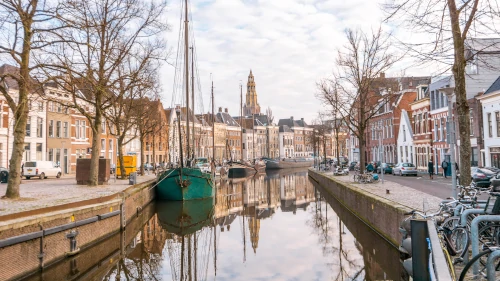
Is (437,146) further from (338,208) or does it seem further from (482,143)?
(338,208)

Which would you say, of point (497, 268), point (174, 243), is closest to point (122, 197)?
point (174, 243)

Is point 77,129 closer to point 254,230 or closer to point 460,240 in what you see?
point 254,230

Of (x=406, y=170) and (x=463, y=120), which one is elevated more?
(x=463, y=120)

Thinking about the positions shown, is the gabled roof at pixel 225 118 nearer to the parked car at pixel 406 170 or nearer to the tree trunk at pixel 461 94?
the parked car at pixel 406 170

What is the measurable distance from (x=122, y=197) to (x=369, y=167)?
2272cm

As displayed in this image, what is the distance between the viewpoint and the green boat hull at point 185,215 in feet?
58.8

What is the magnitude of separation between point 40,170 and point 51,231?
26.9 meters

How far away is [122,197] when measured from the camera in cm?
1647

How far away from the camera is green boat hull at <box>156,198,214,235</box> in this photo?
1792 centimetres

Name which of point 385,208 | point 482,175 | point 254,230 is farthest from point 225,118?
point 385,208

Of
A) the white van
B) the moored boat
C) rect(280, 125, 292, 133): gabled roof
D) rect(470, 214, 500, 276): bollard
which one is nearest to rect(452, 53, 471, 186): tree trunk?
rect(470, 214, 500, 276): bollard

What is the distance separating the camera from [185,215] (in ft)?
69.9

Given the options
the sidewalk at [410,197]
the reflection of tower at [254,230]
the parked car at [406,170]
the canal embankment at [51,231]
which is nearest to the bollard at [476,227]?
the sidewalk at [410,197]

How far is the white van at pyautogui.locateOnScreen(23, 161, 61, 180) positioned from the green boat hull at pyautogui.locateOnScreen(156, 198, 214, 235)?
Result: 1426 cm
